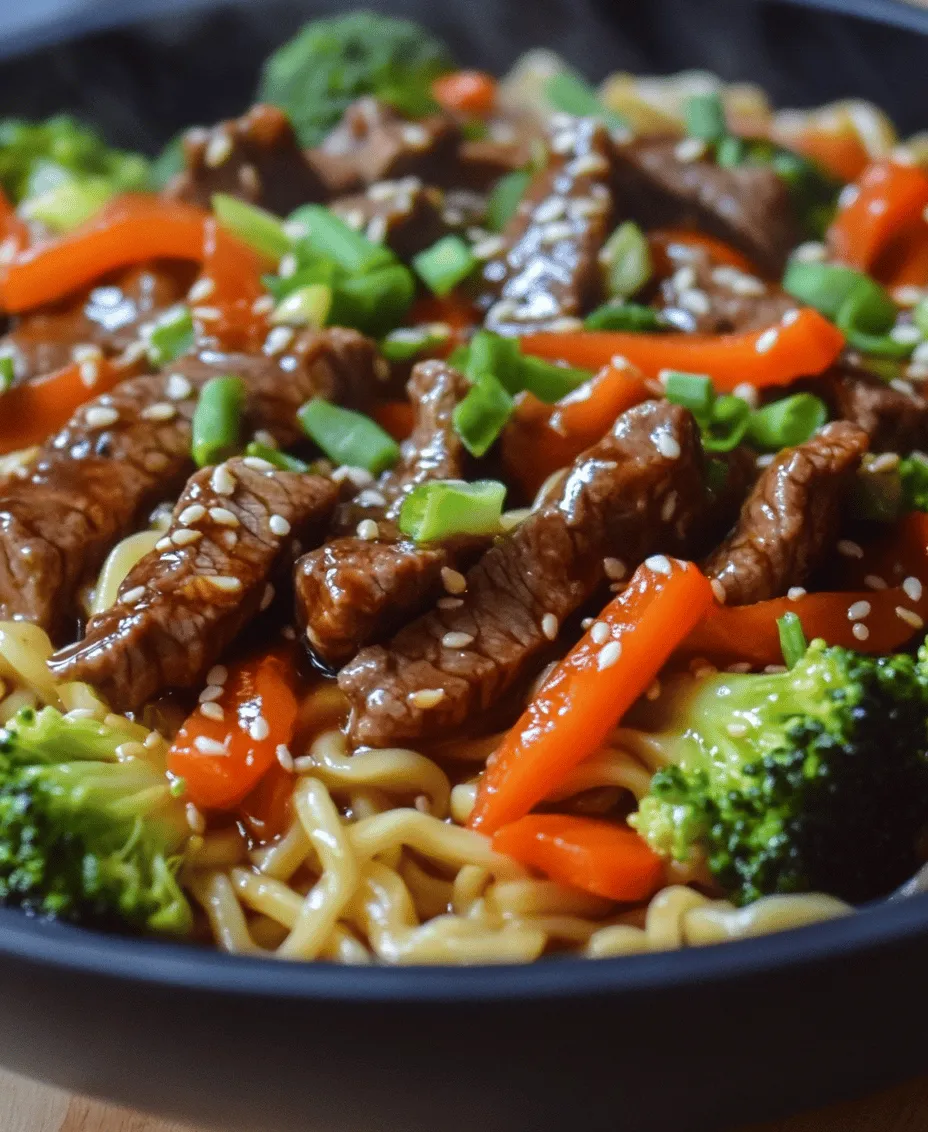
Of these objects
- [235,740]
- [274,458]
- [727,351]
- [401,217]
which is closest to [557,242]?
[401,217]

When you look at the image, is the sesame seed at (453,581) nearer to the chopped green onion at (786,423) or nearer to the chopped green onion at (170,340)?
the chopped green onion at (786,423)

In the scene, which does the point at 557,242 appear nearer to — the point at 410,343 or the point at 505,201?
the point at 505,201

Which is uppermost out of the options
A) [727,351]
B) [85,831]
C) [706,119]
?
[706,119]

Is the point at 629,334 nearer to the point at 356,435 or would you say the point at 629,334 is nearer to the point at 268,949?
the point at 356,435

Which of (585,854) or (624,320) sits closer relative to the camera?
(585,854)

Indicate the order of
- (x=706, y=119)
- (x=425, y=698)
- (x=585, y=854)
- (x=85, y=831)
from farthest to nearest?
(x=706, y=119)
(x=425, y=698)
(x=585, y=854)
(x=85, y=831)

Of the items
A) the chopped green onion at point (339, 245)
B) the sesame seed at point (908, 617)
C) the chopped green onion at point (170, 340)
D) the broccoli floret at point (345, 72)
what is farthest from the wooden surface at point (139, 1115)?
the broccoli floret at point (345, 72)

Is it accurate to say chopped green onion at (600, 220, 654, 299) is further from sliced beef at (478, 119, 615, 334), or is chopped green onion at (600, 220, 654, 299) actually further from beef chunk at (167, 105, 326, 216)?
beef chunk at (167, 105, 326, 216)
